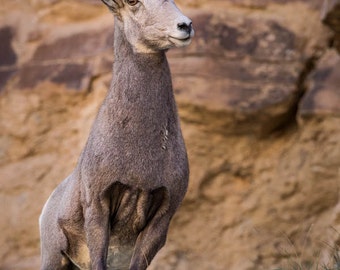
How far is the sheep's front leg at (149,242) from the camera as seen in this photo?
15.8 ft

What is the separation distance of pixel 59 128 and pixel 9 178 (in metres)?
0.69

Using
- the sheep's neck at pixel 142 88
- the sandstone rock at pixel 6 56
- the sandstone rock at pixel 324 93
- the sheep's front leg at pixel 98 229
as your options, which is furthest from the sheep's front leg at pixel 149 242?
the sandstone rock at pixel 6 56

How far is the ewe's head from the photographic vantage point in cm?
449

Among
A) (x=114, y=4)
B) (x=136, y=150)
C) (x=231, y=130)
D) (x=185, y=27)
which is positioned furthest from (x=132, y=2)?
(x=231, y=130)

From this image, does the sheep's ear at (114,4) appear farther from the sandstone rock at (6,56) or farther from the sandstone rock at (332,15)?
the sandstone rock at (6,56)

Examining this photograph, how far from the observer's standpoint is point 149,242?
190 inches

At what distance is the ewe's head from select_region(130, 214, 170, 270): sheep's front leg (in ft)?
3.16

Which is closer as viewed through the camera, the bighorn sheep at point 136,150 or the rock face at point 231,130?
the bighorn sheep at point 136,150

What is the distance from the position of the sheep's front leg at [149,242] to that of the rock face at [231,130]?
293cm

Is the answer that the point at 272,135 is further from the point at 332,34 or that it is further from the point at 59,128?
the point at 59,128

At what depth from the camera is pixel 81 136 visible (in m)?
8.21

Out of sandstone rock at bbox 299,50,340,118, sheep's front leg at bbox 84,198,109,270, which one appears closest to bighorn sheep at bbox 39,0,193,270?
sheep's front leg at bbox 84,198,109,270

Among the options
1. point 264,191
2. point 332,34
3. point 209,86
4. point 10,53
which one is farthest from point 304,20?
point 10,53

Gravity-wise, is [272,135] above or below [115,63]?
below
